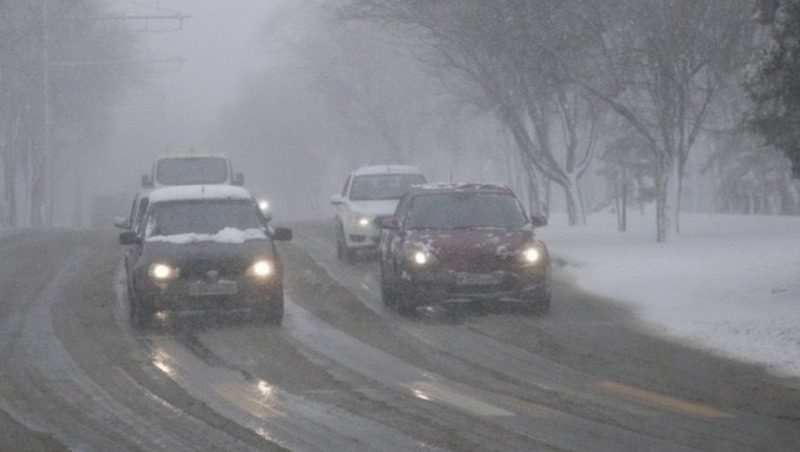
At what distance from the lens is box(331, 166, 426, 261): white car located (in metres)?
29.7

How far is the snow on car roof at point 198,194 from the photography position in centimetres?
2098

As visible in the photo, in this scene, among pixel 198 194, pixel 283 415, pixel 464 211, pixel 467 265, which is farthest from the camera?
pixel 464 211

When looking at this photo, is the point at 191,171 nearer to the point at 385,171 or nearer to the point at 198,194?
the point at 385,171

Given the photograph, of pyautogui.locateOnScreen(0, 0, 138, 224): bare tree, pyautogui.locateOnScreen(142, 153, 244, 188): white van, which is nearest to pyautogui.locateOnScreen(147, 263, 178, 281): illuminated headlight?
pyautogui.locateOnScreen(142, 153, 244, 188): white van

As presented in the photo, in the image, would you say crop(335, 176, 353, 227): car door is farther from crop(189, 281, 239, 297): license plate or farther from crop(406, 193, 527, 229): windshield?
crop(189, 281, 239, 297): license plate

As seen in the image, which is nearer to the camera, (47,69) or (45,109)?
(45,109)

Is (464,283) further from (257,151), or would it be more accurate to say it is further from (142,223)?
(257,151)

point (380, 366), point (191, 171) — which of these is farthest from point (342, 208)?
point (380, 366)

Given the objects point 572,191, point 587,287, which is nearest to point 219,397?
point 587,287

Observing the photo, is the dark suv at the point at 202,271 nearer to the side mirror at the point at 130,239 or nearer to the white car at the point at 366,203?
the side mirror at the point at 130,239

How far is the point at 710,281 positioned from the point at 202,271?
306 inches

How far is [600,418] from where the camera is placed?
39.0 ft

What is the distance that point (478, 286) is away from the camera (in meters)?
20.0

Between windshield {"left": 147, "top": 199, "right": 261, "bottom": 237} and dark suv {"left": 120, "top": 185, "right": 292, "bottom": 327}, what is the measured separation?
0.04ft
